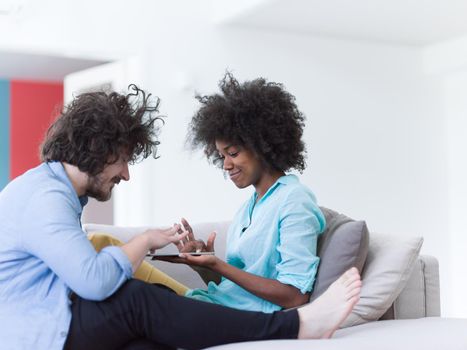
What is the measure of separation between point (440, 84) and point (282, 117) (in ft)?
15.9

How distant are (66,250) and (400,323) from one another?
1272 mm

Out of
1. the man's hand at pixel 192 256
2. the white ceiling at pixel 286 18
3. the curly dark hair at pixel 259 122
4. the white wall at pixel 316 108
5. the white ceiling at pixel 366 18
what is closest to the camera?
the man's hand at pixel 192 256

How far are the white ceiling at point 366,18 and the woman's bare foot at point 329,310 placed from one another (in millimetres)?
A: 3672

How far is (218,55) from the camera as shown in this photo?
253 inches

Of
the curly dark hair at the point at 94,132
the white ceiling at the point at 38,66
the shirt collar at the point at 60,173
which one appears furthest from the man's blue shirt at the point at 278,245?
the white ceiling at the point at 38,66

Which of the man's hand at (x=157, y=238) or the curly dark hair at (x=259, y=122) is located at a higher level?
the curly dark hair at (x=259, y=122)

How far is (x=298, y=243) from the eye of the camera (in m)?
2.70

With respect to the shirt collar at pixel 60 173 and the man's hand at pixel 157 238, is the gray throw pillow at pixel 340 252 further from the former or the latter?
the shirt collar at pixel 60 173

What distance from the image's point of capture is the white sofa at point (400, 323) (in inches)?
96.3

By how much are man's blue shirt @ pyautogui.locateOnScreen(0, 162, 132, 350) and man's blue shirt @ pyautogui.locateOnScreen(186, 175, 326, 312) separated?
0.60 metres

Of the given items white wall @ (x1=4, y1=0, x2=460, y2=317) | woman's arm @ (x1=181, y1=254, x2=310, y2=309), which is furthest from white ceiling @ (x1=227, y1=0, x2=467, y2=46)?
woman's arm @ (x1=181, y1=254, x2=310, y2=309)

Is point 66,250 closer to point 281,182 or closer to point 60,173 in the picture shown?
point 60,173

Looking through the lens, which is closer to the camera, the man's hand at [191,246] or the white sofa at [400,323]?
the white sofa at [400,323]

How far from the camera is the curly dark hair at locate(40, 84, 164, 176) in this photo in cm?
242
